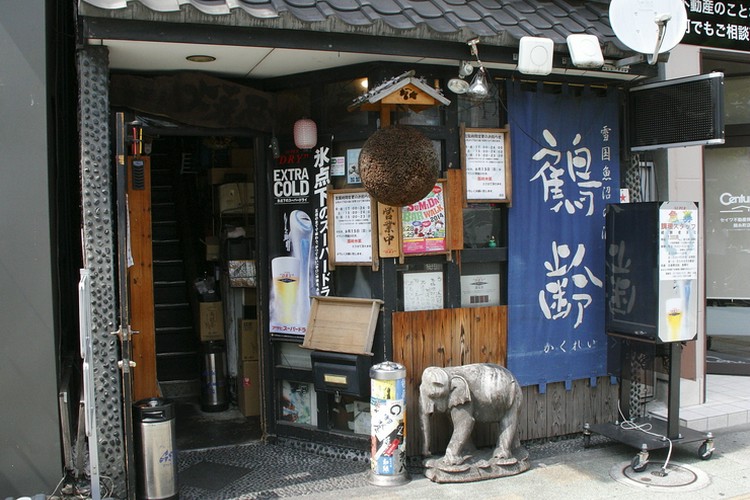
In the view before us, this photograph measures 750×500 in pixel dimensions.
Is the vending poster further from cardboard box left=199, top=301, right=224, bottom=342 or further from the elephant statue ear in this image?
cardboard box left=199, top=301, right=224, bottom=342

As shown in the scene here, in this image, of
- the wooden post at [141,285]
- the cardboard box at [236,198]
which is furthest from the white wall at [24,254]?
the cardboard box at [236,198]

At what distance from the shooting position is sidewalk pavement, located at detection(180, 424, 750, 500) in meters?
6.36

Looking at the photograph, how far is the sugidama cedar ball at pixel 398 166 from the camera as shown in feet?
20.8

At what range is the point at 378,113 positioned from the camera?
6973 millimetres

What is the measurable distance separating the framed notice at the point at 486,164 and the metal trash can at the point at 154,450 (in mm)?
3583

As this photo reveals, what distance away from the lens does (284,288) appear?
7551mm

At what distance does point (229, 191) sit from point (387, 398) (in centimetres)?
415

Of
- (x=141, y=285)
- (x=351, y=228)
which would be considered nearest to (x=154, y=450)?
(x=141, y=285)

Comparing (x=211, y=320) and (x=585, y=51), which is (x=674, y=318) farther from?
(x=211, y=320)

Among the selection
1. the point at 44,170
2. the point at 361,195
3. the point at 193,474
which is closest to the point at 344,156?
the point at 361,195

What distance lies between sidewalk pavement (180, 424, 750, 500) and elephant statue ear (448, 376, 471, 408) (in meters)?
0.76

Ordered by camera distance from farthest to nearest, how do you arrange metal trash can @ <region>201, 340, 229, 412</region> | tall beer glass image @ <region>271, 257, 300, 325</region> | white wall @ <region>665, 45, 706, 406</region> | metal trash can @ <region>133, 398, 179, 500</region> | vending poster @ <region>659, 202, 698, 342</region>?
metal trash can @ <region>201, 340, 229, 412</region> < white wall @ <region>665, 45, 706, 406</region> < tall beer glass image @ <region>271, 257, 300, 325</region> < vending poster @ <region>659, 202, 698, 342</region> < metal trash can @ <region>133, 398, 179, 500</region>

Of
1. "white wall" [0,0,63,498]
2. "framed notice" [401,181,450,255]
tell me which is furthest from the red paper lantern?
"white wall" [0,0,63,498]

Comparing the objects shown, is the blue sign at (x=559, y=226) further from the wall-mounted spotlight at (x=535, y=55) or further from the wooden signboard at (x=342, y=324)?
the wooden signboard at (x=342, y=324)
